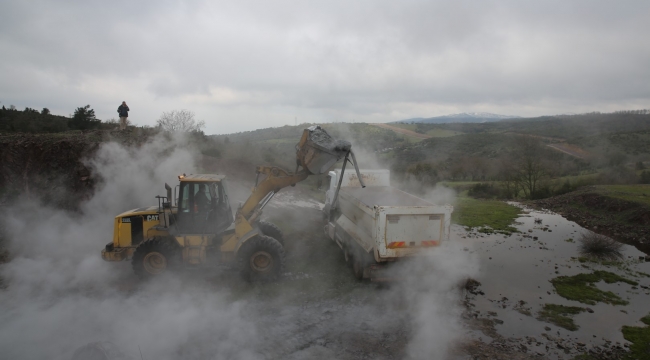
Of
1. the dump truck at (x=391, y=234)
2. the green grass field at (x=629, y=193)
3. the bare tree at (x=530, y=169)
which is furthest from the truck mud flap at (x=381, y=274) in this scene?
the bare tree at (x=530, y=169)

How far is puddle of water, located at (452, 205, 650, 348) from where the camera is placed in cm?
721

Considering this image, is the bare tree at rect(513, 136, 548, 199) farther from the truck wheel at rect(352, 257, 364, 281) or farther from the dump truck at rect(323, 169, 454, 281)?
the truck wheel at rect(352, 257, 364, 281)

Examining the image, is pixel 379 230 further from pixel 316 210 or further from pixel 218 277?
pixel 316 210

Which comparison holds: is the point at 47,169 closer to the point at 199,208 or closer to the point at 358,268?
the point at 199,208

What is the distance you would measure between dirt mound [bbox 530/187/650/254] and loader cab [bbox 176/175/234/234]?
1379 cm

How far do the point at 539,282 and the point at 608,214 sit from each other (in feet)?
34.4

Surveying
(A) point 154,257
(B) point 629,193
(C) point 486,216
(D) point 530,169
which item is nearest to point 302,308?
(A) point 154,257

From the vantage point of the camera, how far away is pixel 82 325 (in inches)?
256

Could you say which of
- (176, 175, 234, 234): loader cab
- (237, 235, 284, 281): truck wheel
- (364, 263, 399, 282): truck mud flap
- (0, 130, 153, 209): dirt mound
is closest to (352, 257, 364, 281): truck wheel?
(364, 263, 399, 282): truck mud flap

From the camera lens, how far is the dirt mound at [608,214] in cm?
1424

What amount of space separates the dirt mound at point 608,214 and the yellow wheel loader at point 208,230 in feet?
39.7

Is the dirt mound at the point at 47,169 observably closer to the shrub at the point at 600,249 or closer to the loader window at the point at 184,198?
the loader window at the point at 184,198

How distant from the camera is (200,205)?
8.61 meters

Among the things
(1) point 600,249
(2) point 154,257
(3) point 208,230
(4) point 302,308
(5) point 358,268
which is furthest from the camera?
(1) point 600,249
